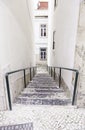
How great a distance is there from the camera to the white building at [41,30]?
12.0 meters

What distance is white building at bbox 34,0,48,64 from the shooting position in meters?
12.0

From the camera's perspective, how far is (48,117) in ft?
5.98

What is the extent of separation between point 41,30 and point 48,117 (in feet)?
37.8

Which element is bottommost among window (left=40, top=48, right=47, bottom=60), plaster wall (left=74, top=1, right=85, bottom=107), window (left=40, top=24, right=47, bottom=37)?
window (left=40, top=48, right=47, bottom=60)

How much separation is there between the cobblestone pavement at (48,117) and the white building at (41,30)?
10855 millimetres

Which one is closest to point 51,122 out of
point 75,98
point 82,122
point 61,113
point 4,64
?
point 61,113

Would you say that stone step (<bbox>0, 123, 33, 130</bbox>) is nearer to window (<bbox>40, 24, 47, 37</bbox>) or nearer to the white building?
the white building

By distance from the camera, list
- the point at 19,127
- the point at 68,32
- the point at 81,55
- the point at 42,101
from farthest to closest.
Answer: the point at 68,32
the point at 42,101
the point at 81,55
the point at 19,127

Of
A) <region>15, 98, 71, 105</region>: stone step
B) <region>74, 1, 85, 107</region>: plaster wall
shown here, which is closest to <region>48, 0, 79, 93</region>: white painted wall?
<region>74, 1, 85, 107</region>: plaster wall

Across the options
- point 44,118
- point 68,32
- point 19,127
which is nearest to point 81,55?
point 68,32

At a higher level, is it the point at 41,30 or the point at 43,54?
the point at 41,30

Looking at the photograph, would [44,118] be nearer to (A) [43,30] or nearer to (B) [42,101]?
(B) [42,101]

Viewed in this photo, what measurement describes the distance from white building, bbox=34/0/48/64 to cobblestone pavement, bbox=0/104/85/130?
10.9 meters

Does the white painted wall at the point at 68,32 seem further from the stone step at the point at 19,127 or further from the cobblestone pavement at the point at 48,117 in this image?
the stone step at the point at 19,127
